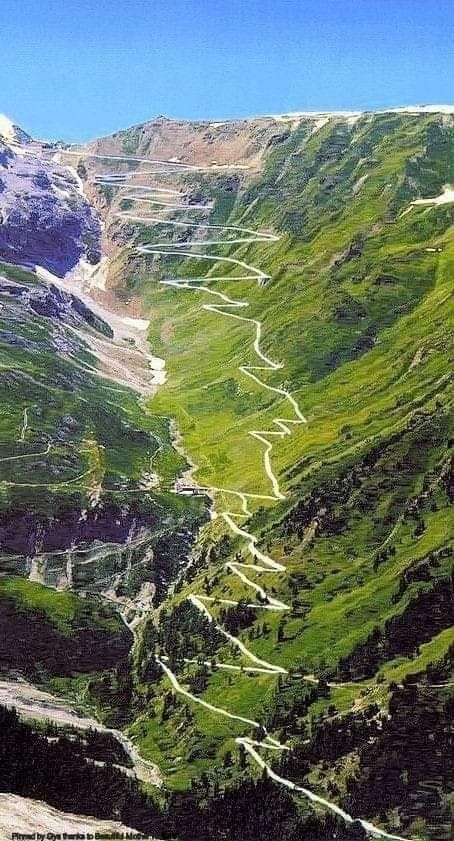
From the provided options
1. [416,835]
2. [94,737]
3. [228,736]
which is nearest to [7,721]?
[94,737]

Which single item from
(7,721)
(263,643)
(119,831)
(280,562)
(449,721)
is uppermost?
(280,562)

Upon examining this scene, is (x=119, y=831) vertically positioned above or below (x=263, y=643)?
below

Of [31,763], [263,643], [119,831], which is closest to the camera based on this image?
[119,831]

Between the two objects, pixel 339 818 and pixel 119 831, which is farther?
pixel 339 818

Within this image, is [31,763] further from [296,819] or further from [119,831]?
[296,819]

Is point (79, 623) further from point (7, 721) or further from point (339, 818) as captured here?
point (339, 818)

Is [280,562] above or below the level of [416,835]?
above

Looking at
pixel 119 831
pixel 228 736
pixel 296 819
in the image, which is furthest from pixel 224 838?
pixel 228 736

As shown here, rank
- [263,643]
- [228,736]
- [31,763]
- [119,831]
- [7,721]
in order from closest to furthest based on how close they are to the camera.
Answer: [119,831] < [31,763] < [7,721] < [228,736] < [263,643]

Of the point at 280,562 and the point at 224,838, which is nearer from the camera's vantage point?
the point at 224,838
